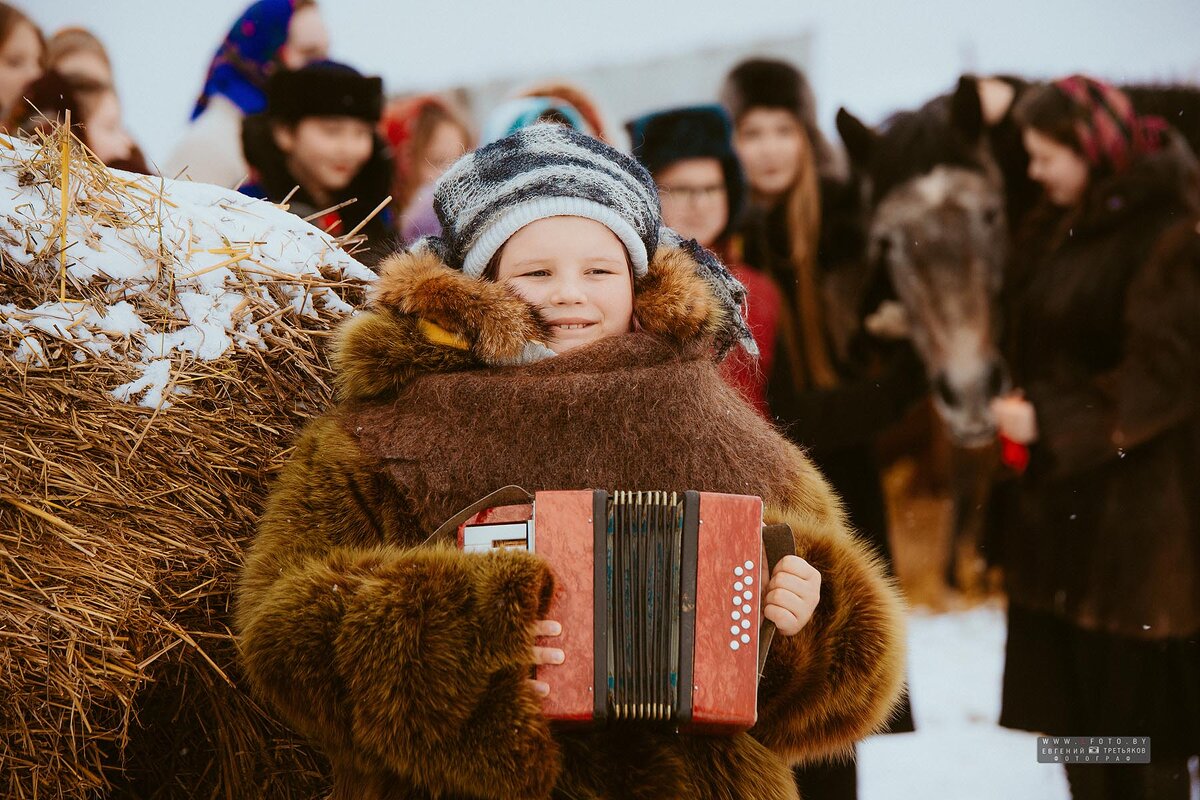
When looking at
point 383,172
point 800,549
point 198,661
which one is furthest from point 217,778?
point 383,172

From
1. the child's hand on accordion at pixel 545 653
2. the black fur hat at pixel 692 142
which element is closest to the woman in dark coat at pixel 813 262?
the black fur hat at pixel 692 142

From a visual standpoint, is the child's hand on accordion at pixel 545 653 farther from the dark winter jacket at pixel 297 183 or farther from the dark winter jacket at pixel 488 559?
the dark winter jacket at pixel 297 183

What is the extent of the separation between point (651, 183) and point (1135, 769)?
2545 millimetres

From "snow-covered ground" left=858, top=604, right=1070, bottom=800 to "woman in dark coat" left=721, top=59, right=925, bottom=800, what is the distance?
2.55ft

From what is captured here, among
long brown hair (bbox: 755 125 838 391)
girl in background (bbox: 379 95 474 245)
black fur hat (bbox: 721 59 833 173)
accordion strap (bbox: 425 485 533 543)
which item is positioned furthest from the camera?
black fur hat (bbox: 721 59 833 173)

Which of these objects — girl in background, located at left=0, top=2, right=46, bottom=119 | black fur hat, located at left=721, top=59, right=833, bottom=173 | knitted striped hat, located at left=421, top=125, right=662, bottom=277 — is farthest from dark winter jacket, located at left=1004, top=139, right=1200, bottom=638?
girl in background, located at left=0, top=2, right=46, bottom=119

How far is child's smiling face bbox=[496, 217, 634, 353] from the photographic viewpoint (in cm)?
210

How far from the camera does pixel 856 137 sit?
3934 mm

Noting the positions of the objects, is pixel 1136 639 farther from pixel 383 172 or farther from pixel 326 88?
pixel 326 88

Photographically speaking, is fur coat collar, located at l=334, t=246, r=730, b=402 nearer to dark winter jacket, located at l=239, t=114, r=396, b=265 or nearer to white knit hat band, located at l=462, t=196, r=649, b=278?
white knit hat band, located at l=462, t=196, r=649, b=278

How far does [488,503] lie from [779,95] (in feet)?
8.63

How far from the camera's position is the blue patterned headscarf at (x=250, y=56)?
3689 mm

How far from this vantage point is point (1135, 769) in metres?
3.39

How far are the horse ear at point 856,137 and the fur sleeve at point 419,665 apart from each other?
2.74m
